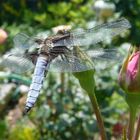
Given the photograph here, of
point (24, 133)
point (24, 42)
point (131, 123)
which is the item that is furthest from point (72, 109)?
point (131, 123)

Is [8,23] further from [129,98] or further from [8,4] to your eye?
[129,98]

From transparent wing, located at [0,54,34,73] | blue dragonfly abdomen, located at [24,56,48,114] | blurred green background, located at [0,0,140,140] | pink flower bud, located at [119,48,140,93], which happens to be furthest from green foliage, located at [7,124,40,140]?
pink flower bud, located at [119,48,140,93]

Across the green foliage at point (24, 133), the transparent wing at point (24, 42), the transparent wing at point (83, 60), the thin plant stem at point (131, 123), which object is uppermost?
the transparent wing at point (24, 42)

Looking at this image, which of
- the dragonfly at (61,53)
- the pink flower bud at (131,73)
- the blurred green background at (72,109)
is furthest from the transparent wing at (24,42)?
the blurred green background at (72,109)

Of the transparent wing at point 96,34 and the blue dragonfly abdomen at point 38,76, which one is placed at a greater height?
the transparent wing at point 96,34

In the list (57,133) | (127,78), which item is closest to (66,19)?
(57,133)

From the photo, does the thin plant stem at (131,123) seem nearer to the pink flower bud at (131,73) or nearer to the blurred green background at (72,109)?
the pink flower bud at (131,73)
